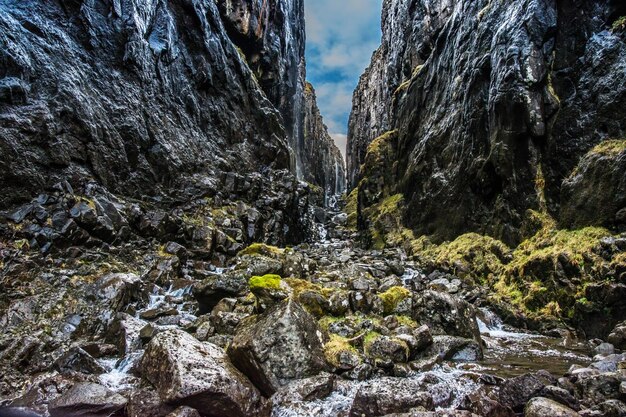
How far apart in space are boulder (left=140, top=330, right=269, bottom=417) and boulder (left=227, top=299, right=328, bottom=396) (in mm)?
291

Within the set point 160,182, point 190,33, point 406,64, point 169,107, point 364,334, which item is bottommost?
point 364,334

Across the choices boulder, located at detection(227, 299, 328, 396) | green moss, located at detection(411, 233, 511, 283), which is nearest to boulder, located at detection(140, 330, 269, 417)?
boulder, located at detection(227, 299, 328, 396)

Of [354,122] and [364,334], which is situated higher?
[354,122]

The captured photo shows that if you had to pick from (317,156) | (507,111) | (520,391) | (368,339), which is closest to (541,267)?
(368,339)

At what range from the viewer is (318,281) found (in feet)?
53.3

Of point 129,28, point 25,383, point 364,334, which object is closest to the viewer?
point 25,383

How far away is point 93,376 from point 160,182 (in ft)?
59.5

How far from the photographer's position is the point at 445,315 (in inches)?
453

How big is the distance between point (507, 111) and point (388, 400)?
1894cm

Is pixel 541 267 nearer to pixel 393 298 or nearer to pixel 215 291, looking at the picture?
pixel 393 298

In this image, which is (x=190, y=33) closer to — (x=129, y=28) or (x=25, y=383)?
(x=129, y=28)

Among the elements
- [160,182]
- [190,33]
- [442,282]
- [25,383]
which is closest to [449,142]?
[442,282]

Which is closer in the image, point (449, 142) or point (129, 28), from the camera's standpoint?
point (129, 28)

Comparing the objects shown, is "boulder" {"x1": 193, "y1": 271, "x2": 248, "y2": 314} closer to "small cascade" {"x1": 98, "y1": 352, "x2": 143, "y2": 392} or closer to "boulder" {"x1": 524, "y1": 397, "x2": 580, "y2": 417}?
"small cascade" {"x1": 98, "y1": 352, "x2": 143, "y2": 392}
